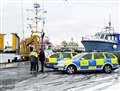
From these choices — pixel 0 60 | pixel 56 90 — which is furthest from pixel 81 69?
pixel 0 60

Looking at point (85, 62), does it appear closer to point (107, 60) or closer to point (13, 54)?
point (107, 60)

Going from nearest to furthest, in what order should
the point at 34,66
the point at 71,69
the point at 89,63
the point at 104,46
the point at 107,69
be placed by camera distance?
the point at 71,69 → the point at 89,63 → the point at 107,69 → the point at 34,66 → the point at 104,46

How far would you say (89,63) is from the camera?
23.5 meters

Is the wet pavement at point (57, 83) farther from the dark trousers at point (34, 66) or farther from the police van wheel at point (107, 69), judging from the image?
the dark trousers at point (34, 66)

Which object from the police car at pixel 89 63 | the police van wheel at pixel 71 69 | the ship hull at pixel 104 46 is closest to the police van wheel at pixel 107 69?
the police car at pixel 89 63

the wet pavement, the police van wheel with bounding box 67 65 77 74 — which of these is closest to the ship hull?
the wet pavement

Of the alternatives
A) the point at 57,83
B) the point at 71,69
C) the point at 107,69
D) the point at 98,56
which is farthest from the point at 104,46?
the point at 57,83

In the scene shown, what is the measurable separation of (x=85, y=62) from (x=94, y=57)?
735 millimetres

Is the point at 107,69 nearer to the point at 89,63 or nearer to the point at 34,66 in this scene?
the point at 89,63

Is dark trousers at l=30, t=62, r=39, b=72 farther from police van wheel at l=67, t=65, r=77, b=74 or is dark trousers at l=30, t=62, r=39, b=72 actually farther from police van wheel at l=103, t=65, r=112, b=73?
police van wheel at l=103, t=65, r=112, b=73

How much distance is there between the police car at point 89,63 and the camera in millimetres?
23312

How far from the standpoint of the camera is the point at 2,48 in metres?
34.2

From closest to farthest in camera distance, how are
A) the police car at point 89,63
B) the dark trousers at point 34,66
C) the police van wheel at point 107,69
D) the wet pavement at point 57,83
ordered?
1. the wet pavement at point 57,83
2. the police car at point 89,63
3. the police van wheel at point 107,69
4. the dark trousers at point 34,66

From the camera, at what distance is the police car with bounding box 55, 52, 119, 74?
23.3 meters
